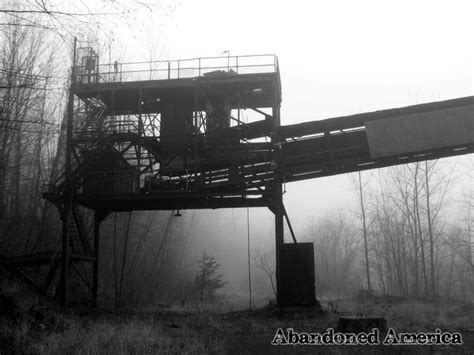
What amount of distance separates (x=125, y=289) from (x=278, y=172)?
15.5 metres

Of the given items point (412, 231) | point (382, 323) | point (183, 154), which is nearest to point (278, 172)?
point (183, 154)

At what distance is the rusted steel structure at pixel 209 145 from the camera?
16859mm

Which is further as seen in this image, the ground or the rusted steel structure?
the rusted steel structure

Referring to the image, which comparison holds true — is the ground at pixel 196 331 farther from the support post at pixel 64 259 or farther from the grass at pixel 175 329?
the support post at pixel 64 259

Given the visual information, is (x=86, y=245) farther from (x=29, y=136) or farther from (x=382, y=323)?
(x=382, y=323)

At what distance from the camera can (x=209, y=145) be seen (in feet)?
63.1

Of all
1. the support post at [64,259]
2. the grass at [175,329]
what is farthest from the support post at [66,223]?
the grass at [175,329]

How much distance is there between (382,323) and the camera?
11.5m

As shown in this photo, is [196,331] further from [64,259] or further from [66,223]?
[66,223]

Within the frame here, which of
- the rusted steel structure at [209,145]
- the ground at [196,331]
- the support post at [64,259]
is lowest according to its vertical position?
the ground at [196,331]

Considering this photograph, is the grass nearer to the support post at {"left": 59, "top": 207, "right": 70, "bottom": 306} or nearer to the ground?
the ground

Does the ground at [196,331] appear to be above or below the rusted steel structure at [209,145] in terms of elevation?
below

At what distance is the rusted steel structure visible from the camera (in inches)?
664

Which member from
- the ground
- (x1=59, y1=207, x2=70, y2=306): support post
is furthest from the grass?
(x1=59, y1=207, x2=70, y2=306): support post
